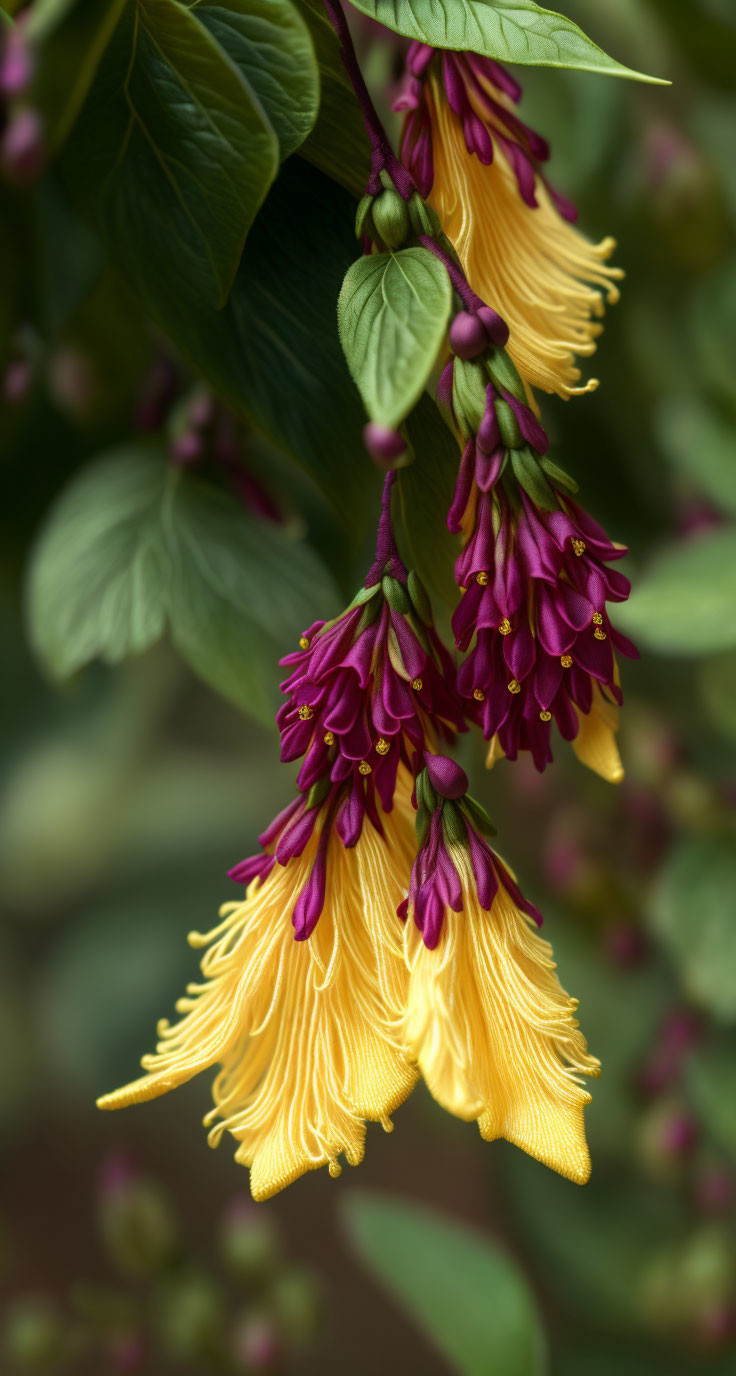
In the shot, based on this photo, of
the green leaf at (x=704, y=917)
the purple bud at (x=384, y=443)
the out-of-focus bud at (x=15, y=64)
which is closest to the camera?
the purple bud at (x=384, y=443)

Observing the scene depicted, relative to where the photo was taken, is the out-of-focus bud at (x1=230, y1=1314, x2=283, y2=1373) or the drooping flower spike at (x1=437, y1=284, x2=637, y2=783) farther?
the out-of-focus bud at (x1=230, y1=1314, x2=283, y2=1373)

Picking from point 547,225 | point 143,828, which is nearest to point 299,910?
point 547,225

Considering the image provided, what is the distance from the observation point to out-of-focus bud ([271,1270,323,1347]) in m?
0.51

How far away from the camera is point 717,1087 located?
47cm

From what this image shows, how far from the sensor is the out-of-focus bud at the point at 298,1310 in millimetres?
507

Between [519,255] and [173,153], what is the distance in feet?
0.21

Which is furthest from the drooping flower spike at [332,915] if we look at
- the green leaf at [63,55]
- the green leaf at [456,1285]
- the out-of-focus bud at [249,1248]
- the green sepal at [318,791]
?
the out-of-focus bud at [249,1248]

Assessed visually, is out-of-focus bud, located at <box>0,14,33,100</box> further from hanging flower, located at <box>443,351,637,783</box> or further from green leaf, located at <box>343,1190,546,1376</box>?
green leaf, located at <box>343,1190,546,1376</box>

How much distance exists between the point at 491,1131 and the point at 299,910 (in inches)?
1.8

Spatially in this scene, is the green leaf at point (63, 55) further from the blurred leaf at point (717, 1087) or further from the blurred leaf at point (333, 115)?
the blurred leaf at point (717, 1087)

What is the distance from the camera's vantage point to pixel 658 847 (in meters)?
0.54

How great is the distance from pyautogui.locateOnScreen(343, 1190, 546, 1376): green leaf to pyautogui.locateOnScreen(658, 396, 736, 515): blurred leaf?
0.29 meters

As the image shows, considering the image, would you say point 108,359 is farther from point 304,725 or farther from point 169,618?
point 304,725

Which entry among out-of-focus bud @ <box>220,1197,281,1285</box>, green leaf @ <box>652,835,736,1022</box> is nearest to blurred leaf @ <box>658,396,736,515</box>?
green leaf @ <box>652,835,736,1022</box>
